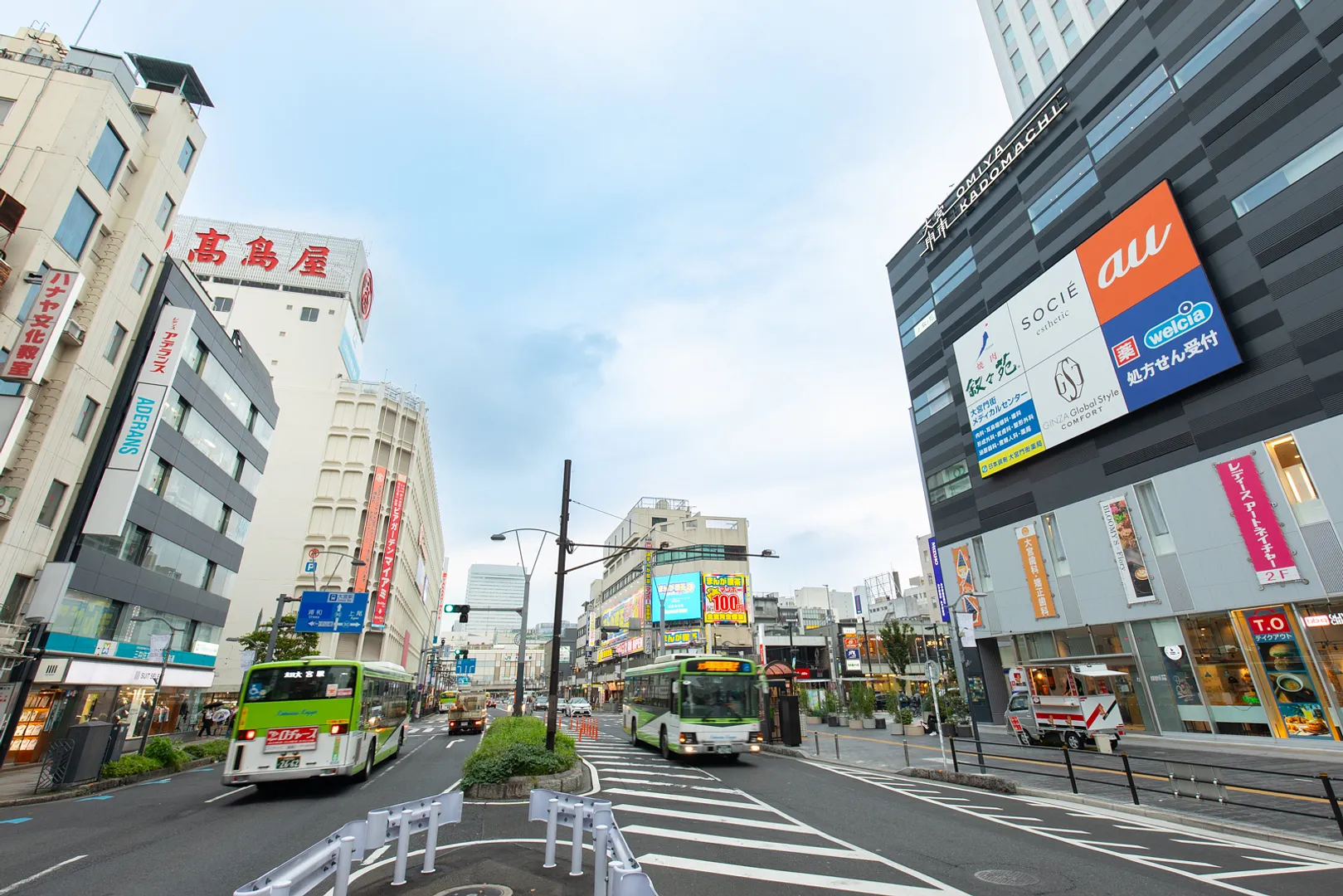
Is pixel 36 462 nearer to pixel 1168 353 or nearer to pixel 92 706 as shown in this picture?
pixel 92 706

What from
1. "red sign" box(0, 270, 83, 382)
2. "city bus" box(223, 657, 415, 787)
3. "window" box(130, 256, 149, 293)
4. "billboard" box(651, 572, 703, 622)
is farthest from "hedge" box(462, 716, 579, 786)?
"billboard" box(651, 572, 703, 622)

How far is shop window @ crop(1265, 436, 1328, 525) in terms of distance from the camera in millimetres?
19984

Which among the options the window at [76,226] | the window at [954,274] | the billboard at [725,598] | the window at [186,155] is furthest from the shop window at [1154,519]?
the billboard at [725,598]

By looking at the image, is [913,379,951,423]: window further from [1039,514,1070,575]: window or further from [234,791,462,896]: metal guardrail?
[234,791,462,896]: metal guardrail

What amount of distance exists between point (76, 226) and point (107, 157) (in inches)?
156

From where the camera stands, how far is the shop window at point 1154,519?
24578 mm

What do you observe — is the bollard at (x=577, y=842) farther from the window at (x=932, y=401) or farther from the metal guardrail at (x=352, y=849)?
the window at (x=932, y=401)

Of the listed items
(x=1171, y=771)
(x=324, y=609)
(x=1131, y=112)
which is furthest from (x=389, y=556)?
(x=1131, y=112)

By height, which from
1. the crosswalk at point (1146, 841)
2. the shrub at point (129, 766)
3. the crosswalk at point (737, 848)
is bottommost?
the crosswalk at point (1146, 841)

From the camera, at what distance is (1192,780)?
1302cm

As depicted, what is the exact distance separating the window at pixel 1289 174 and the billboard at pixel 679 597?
196 feet

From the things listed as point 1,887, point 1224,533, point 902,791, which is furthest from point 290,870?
point 1224,533

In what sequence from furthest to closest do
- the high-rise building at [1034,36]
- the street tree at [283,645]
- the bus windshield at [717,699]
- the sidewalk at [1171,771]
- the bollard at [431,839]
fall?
the high-rise building at [1034,36] → the street tree at [283,645] → the bus windshield at [717,699] → the sidewalk at [1171,771] → the bollard at [431,839]

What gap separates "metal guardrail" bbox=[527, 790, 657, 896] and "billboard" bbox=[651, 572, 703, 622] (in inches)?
2549
